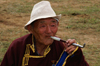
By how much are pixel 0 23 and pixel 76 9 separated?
10.3ft

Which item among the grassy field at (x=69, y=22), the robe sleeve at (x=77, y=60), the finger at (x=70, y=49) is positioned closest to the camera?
the finger at (x=70, y=49)

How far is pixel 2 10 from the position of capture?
28.2 ft

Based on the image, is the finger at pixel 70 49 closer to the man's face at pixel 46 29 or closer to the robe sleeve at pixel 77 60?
the robe sleeve at pixel 77 60

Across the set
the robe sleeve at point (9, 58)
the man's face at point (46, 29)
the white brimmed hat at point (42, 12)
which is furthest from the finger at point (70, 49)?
the robe sleeve at point (9, 58)

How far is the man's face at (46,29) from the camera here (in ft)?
8.20

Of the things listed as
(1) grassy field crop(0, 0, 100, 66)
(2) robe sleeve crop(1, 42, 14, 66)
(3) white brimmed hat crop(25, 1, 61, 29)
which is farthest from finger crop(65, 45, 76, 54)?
(1) grassy field crop(0, 0, 100, 66)

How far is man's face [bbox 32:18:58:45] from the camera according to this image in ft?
8.20

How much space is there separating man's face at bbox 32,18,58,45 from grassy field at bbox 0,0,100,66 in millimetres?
2242

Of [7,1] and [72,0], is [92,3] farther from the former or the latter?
[7,1]

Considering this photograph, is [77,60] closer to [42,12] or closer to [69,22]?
[42,12]

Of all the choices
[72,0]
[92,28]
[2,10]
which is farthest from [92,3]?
[2,10]

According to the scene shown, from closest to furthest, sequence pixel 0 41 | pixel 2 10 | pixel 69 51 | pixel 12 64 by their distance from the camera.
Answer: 1. pixel 69 51
2. pixel 12 64
3. pixel 0 41
4. pixel 2 10

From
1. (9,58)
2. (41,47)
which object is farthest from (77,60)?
(9,58)

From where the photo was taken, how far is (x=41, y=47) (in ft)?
8.98
